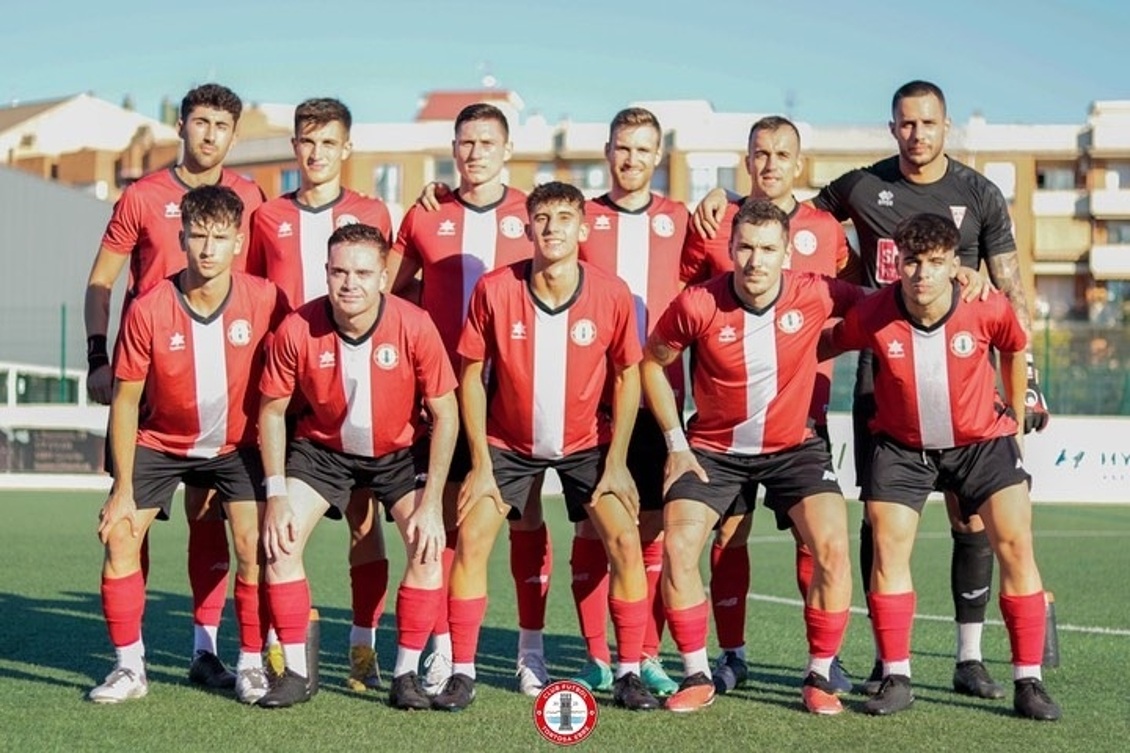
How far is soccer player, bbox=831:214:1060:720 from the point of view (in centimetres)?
587

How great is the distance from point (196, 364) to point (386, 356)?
0.74 meters

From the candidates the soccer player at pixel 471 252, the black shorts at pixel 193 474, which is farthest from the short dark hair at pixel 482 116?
the black shorts at pixel 193 474

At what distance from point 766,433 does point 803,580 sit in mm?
990

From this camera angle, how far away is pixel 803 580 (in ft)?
22.2

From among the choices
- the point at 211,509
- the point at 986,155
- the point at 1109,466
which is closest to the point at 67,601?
the point at 211,509

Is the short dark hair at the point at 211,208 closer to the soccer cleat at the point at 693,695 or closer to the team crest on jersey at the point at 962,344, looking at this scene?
the soccer cleat at the point at 693,695

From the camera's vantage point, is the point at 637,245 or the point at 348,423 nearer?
the point at 348,423

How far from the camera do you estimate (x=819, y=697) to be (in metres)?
5.82

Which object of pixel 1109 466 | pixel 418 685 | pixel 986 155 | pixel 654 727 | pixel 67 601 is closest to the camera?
pixel 654 727

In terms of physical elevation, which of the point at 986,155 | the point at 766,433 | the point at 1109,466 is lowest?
the point at 1109,466

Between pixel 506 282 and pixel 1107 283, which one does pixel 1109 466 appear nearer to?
pixel 506 282

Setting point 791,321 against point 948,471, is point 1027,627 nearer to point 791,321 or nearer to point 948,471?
point 948,471

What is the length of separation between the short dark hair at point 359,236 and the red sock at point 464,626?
4.39 ft

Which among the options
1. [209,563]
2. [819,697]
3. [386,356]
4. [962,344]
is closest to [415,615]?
[386,356]
